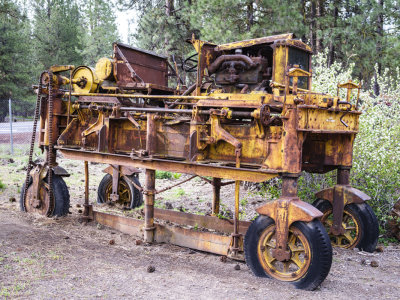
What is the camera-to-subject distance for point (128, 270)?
18.1 ft

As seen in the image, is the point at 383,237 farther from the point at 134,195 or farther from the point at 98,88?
the point at 98,88

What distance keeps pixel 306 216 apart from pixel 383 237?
3275 millimetres

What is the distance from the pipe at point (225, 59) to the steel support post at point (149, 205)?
A: 1.80 metres

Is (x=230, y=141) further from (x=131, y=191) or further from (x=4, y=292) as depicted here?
(x=131, y=191)

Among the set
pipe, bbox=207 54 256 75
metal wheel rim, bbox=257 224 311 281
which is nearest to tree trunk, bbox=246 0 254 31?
pipe, bbox=207 54 256 75

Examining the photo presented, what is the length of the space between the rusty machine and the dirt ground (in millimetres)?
254

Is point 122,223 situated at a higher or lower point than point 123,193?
lower

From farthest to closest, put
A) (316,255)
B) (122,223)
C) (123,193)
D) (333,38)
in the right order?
1. (333,38)
2. (123,193)
3. (122,223)
4. (316,255)

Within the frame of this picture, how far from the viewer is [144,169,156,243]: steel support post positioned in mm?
6641

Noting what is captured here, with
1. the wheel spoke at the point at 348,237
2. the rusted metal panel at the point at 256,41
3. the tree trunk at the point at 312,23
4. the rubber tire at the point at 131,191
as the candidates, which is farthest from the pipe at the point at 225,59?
the tree trunk at the point at 312,23

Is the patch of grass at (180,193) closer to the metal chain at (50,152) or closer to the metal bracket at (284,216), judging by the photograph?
the metal chain at (50,152)

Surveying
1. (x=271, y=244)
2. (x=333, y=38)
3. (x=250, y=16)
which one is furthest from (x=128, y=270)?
(x=333, y=38)

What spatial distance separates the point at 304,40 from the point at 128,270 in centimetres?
1316

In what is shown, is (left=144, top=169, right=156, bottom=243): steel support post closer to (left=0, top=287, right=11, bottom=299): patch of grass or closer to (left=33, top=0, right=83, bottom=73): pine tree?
(left=0, top=287, right=11, bottom=299): patch of grass
